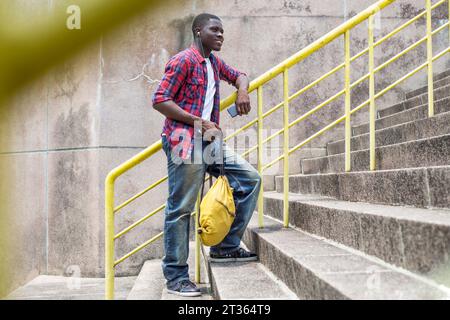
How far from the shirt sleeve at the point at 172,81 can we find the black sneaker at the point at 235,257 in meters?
1.14

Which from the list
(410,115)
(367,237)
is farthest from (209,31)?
(410,115)

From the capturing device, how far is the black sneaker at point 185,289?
288 cm

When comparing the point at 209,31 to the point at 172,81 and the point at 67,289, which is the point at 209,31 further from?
the point at 67,289

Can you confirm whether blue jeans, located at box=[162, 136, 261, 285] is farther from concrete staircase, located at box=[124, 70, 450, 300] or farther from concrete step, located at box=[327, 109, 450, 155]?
concrete step, located at box=[327, 109, 450, 155]

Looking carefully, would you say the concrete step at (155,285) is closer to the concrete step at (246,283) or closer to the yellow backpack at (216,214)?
the concrete step at (246,283)

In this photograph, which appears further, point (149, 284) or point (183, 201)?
point (149, 284)

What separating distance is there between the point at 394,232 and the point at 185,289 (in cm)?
138

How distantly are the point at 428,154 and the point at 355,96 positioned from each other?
10.4 ft

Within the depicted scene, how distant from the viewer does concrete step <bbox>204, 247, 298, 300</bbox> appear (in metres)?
2.38

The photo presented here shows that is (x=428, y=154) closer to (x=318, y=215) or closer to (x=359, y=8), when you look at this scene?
(x=318, y=215)

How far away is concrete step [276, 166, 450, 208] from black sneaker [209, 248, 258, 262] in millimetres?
791

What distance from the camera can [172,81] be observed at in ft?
9.32

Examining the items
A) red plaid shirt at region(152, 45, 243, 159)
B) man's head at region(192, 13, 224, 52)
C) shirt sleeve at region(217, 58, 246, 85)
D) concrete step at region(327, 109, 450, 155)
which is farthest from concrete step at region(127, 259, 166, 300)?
concrete step at region(327, 109, 450, 155)
